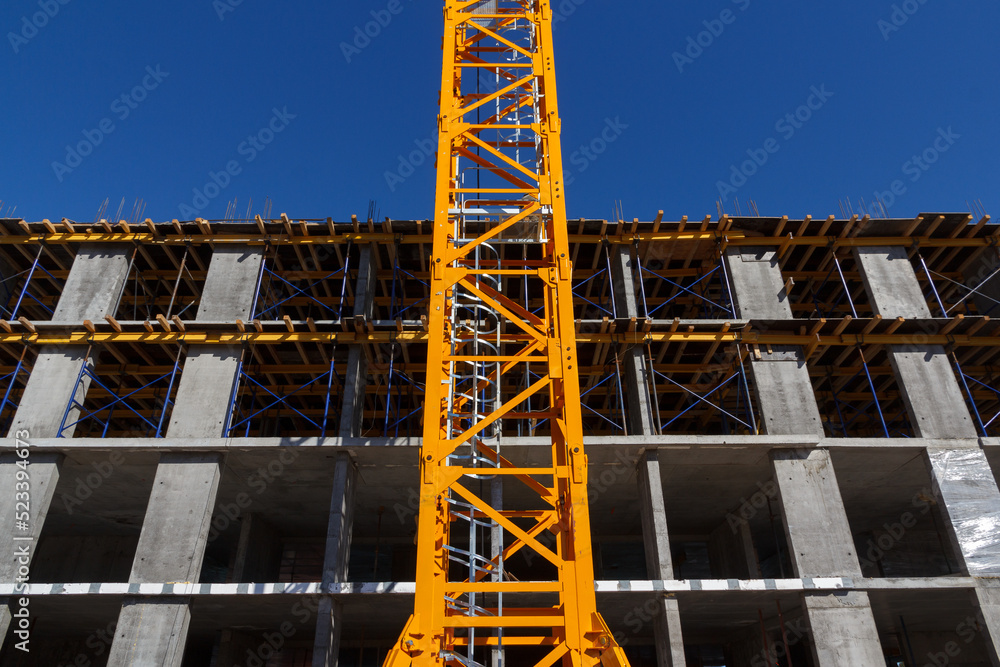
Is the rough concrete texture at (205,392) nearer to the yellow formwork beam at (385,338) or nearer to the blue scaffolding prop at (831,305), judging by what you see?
the yellow formwork beam at (385,338)

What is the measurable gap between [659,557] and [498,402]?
6186 mm

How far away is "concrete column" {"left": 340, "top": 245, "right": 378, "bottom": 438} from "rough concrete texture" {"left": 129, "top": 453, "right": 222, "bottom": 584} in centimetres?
286

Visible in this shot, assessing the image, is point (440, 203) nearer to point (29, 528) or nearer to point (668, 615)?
point (668, 615)

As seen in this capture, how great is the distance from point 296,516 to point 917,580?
1486 centimetres

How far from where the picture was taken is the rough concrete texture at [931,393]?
14352mm

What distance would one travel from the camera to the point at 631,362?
15.3 m

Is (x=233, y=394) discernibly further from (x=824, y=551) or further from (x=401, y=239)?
(x=824, y=551)

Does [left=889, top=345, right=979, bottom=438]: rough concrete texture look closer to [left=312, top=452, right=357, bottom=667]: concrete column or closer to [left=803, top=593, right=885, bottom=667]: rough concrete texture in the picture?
[left=803, top=593, right=885, bottom=667]: rough concrete texture

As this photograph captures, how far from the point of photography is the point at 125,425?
21172mm

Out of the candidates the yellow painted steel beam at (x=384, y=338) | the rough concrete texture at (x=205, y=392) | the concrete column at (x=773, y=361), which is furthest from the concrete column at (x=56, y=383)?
the concrete column at (x=773, y=361)

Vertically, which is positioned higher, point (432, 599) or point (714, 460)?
point (714, 460)

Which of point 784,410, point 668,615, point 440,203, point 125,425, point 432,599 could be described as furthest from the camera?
point 125,425

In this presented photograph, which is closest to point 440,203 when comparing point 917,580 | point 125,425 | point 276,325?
point 276,325

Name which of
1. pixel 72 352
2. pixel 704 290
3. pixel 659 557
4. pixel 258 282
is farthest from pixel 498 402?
pixel 72 352
